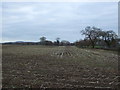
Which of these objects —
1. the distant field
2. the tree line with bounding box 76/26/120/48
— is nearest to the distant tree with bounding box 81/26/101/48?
the tree line with bounding box 76/26/120/48

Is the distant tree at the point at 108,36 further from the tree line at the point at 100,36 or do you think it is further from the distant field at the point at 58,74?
the distant field at the point at 58,74

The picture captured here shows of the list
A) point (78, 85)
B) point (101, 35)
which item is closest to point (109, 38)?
point (101, 35)

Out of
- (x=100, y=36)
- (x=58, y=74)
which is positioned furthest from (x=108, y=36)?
(x=58, y=74)

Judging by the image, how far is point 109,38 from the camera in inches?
2601

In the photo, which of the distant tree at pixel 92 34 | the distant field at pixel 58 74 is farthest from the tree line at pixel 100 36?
the distant field at pixel 58 74

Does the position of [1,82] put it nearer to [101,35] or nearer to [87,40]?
[101,35]

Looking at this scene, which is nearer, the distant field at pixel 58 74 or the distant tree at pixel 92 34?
the distant field at pixel 58 74

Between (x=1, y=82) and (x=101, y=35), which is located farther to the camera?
(x=101, y=35)

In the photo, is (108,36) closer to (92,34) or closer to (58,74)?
(92,34)

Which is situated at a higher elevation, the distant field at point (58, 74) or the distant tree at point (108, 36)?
the distant tree at point (108, 36)

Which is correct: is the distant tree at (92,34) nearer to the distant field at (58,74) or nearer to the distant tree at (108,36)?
the distant tree at (108,36)

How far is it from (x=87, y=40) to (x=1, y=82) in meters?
70.5

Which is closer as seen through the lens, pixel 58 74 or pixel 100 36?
pixel 58 74

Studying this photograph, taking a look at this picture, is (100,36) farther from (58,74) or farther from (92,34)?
(58,74)
